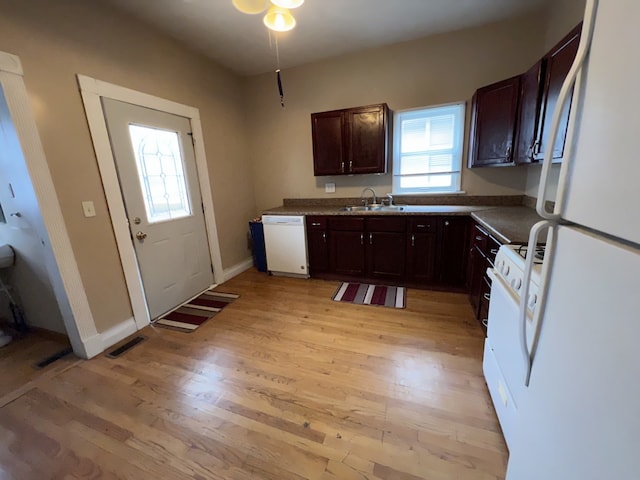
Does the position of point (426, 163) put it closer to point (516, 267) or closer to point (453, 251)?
point (453, 251)

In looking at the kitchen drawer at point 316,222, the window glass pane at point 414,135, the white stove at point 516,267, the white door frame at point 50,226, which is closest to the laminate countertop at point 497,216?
the kitchen drawer at point 316,222

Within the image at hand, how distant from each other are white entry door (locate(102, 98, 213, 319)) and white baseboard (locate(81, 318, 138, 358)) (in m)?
0.22

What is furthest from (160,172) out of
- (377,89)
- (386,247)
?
(377,89)

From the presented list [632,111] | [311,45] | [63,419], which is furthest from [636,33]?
[311,45]

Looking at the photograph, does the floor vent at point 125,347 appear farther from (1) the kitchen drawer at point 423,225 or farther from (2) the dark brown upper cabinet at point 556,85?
(2) the dark brown upper cabinet at point 556,85

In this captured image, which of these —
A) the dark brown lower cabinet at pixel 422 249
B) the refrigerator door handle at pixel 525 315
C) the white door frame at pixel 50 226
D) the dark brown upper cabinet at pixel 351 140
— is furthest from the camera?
the dark brown upper cabinet at pixel 351 140

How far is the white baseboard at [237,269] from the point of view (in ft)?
11.6

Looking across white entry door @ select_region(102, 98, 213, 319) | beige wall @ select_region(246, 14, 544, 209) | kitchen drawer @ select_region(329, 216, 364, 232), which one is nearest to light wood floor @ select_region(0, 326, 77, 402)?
white entry door @ select_region(102, 98, 213, 319)

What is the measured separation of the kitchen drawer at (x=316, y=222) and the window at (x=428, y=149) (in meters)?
1.06

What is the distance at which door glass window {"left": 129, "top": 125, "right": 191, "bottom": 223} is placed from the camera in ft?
8.00

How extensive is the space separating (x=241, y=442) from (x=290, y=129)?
3.53 m

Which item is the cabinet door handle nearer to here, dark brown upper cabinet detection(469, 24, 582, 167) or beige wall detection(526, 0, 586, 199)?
dark brown upper cabinet detection(469, 24, 582, 167)

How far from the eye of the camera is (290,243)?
3.38 metres

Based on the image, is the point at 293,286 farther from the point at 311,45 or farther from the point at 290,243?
the point at 311,45
